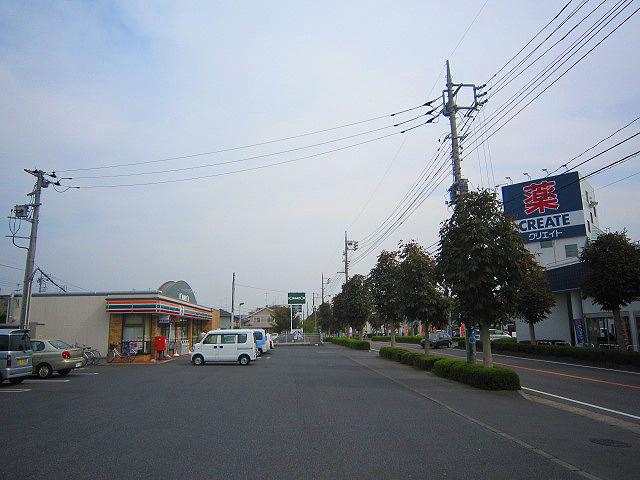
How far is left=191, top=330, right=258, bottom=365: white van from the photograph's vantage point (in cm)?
2589

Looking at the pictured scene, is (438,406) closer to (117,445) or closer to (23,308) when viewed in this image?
(117,445)

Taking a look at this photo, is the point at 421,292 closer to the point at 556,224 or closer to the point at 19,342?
the point at 19,342

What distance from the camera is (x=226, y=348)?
2603 centimetres

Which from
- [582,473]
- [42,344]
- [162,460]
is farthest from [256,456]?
[42,344]

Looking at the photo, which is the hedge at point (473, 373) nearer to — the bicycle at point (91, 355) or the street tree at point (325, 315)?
the bicycle at point (91, 355)

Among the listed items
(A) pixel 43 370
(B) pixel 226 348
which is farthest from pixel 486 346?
(A) pixel 43 370

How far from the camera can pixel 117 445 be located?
24.9 feet

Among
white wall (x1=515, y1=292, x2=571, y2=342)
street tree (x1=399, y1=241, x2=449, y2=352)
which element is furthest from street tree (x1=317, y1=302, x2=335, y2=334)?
street tree (x1=399, y1=241, x2=449, y2=352)

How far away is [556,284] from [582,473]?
31189 millimetres

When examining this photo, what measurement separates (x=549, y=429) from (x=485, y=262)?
23.5 feet

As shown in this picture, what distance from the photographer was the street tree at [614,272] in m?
22.8

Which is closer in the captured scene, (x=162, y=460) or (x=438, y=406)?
(x=162, y=460)

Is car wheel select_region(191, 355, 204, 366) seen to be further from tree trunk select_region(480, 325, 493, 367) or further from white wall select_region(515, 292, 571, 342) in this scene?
white wall select_region(515, 292, 571, 342)

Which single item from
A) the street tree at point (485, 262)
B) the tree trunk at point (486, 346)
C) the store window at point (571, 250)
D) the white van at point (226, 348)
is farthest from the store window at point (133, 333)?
the store window at point (571, 250)
